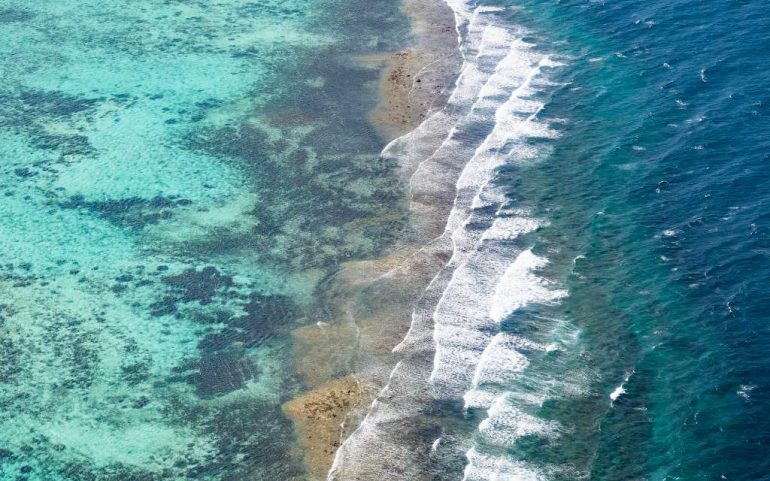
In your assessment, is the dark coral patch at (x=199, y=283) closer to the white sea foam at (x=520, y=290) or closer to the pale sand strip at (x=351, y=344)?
the pale sand strip at (x=351, y=344)

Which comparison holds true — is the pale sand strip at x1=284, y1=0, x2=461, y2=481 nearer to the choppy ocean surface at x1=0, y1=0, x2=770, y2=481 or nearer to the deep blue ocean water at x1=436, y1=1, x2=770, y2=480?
the choppy ocean surface at x1=0, y1=0, x2=770, y2=481

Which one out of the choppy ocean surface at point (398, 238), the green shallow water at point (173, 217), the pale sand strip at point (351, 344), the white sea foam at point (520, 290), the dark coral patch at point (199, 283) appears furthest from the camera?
the dark coral patch at point (199, 283)

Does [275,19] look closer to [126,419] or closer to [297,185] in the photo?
[297,185]

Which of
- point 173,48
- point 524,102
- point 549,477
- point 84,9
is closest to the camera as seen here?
point 549,477

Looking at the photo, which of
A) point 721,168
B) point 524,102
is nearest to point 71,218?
point 524,102

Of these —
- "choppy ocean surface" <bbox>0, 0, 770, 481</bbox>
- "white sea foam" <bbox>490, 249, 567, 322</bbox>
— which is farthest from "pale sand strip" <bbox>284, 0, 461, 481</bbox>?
"white sea foam" <bbox>490, 249, 567, 322</bbox>

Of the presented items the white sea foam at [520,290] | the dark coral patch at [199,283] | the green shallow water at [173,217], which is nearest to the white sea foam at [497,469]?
the green shallow water at [173,217]

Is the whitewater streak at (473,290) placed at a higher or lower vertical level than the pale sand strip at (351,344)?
higher
